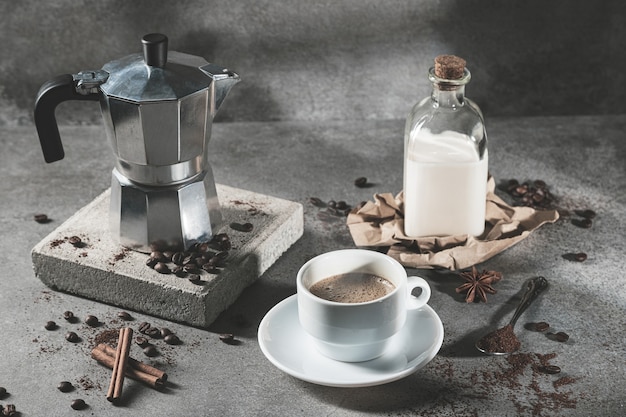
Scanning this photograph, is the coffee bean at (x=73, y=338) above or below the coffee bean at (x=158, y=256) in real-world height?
below

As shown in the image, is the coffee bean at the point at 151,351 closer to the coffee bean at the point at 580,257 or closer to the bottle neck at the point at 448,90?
the bottle neck at the point at 448,90

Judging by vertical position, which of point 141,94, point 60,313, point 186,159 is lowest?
point 60,313

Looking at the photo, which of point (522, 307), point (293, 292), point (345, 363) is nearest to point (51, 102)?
point (293, 292)

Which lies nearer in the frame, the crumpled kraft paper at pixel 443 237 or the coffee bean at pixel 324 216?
the crumpled kraft paper at pixel 443 237

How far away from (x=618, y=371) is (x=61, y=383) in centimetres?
82

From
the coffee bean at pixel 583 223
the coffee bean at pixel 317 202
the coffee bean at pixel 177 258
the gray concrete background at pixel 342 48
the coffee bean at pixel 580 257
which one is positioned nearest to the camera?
the coffee bean at pixel 177 258

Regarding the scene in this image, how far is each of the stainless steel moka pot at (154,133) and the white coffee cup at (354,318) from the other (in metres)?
0.29

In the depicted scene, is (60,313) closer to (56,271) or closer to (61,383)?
(56,271)

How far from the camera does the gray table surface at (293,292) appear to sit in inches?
50.9

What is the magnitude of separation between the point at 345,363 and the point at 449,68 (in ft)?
1.77

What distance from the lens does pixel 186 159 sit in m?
1.49

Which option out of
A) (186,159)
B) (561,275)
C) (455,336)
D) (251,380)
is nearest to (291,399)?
(251,380)

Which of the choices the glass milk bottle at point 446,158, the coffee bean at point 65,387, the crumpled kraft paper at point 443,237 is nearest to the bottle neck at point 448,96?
the glass milk bottle at point 446,158

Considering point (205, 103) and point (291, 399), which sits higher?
point (205, 103)
